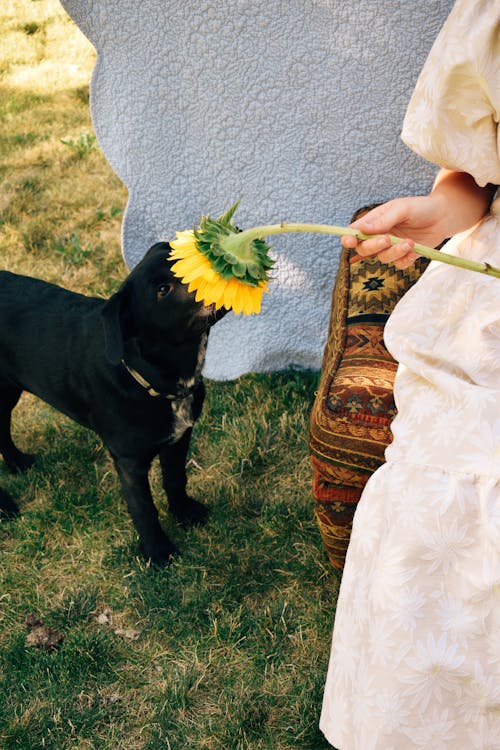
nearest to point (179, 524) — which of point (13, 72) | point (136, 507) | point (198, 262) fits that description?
point (136, 507)

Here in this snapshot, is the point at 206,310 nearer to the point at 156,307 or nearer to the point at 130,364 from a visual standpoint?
the point at 156,307

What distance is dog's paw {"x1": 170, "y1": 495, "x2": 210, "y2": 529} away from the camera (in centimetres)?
253

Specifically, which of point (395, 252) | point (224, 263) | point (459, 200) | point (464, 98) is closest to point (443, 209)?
point (459, 200)

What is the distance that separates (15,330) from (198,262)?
1.36 m

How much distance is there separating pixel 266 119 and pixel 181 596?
5.33 ft

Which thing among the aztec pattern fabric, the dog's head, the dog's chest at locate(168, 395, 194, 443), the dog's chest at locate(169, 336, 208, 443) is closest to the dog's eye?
the dog's head

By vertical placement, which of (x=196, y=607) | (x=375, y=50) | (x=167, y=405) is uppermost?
(x=375, y=50)

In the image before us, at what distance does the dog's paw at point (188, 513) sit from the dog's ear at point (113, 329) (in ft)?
2.52

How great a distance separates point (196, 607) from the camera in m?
2.27

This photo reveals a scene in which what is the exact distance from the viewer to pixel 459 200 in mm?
1592

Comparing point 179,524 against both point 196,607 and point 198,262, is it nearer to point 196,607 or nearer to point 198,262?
point 196,607

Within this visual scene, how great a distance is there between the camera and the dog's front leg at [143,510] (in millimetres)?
2254

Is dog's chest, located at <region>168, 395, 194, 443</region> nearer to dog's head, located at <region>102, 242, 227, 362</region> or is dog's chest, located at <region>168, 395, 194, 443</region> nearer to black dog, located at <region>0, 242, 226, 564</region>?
black dog, located at <region>0, 242, 226, 564</region>

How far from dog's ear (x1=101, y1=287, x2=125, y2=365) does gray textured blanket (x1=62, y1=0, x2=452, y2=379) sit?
3.57 feet
